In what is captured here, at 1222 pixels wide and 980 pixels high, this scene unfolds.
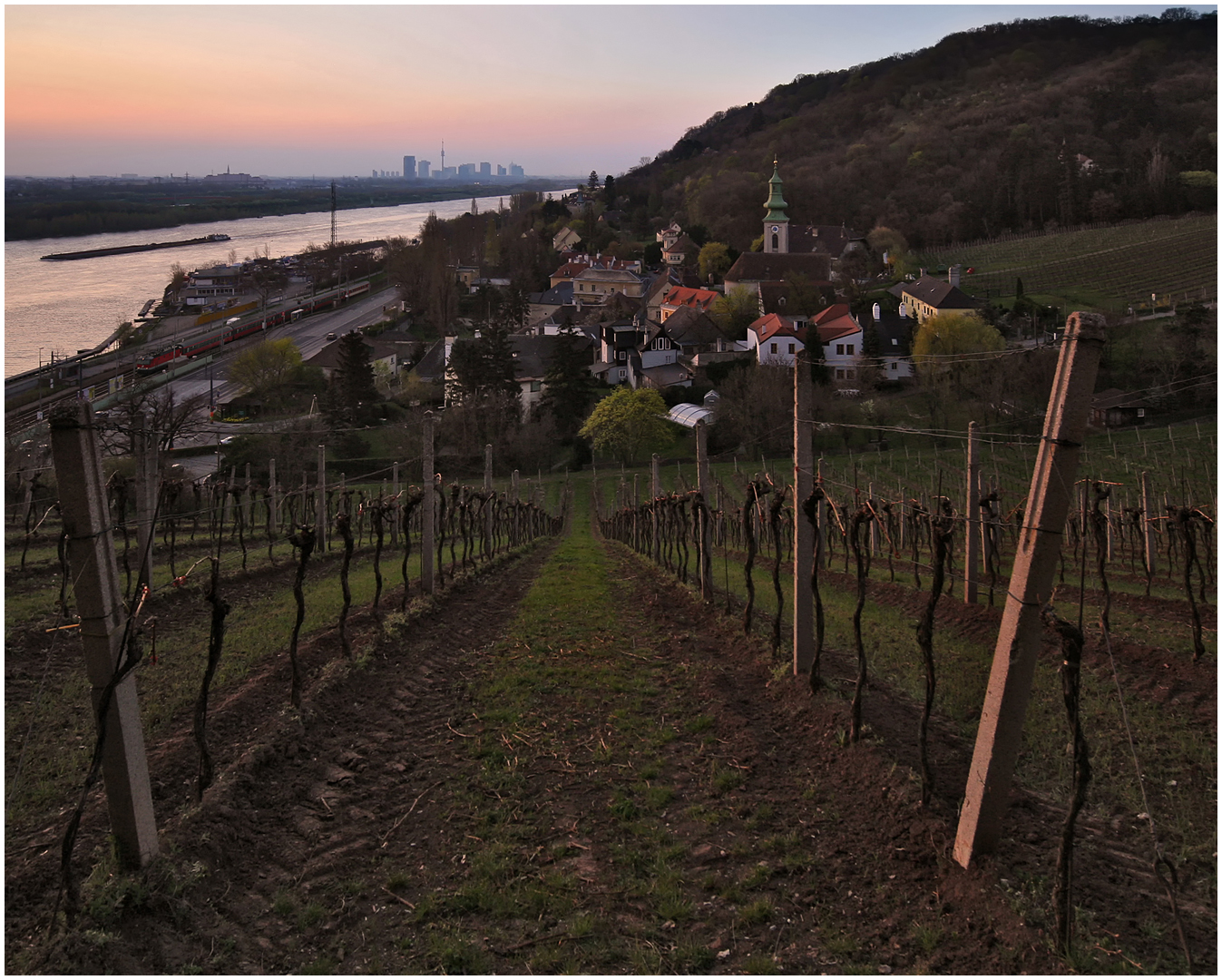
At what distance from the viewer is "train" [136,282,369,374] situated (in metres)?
24.8

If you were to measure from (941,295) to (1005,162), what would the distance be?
61.3 metres

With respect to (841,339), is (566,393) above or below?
below

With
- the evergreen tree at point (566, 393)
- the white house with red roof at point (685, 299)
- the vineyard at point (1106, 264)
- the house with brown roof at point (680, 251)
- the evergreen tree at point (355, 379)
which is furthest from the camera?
the house with brown roof at point (680, 251)

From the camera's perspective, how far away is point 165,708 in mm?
7574

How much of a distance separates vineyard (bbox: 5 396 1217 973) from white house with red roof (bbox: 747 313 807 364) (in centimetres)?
6075

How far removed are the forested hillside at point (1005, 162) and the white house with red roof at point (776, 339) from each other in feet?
173

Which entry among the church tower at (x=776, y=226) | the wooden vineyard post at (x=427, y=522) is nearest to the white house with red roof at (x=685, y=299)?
the church tower at (x=776, y=226)

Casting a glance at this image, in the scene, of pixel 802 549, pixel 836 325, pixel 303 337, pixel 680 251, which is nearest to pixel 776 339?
pixel 836 325

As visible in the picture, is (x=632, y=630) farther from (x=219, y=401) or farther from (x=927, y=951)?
(x=219, y=401)

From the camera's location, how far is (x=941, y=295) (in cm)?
7388

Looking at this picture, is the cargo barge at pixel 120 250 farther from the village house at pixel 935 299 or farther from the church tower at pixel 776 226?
the church tower at pixel 776 226

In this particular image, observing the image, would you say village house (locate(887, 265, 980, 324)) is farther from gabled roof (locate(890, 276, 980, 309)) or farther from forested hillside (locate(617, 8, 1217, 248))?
forested hillside (locate(617, 8, 1217, 248))

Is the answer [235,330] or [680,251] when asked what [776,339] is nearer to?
[235,330]

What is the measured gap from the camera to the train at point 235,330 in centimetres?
2482
